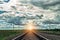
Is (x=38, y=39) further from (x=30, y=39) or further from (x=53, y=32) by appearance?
(x=53, y=32)

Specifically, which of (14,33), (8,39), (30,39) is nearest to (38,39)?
(30,39)

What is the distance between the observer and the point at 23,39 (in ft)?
125

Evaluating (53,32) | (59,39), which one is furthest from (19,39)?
(53,32)

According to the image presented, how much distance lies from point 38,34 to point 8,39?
9.65 metres

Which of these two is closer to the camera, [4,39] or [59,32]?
[4,39]

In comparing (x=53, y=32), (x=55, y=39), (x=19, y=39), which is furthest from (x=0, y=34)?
(x=53, y=32)

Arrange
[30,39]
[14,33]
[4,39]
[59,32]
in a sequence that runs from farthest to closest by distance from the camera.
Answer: [14,33] → [59,32] → [30,39] → [4,39]

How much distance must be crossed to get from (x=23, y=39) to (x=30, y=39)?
3.09 ft

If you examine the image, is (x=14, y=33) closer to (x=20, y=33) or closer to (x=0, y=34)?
(x=20, y=33)

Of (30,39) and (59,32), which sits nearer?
(30,39)

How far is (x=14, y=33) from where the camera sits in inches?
1812

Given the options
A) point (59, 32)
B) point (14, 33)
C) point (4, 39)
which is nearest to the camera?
point (4, 39)

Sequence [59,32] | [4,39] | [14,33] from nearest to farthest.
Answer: [4,39] → [59,32] → [14,33]

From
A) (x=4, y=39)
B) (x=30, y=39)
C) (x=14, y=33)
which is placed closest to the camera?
(x=4, y=39)
